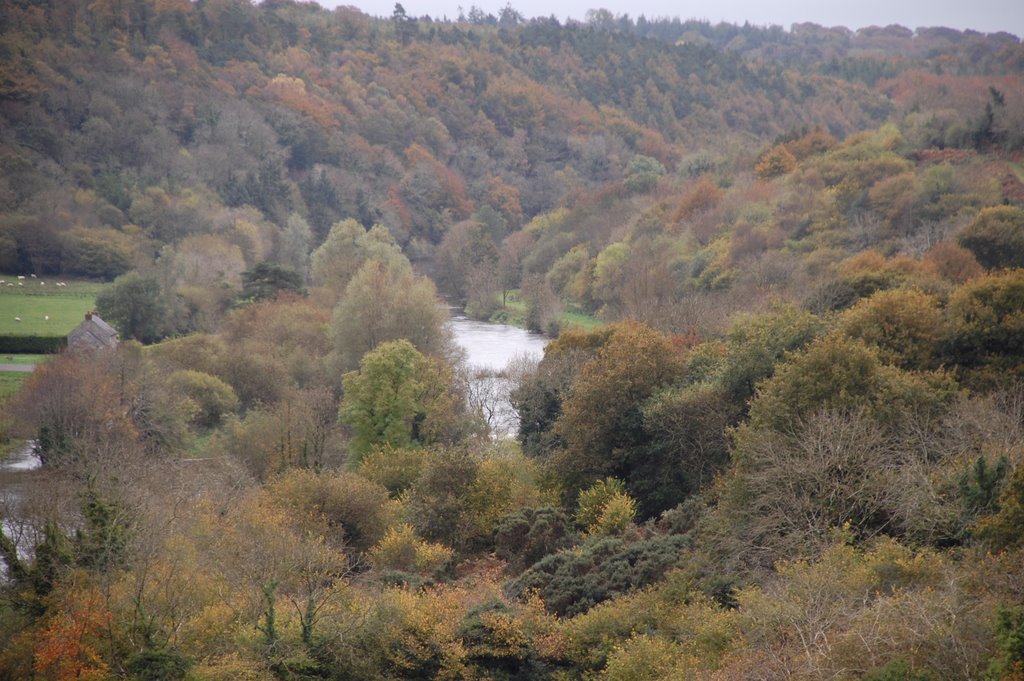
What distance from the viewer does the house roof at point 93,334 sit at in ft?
146

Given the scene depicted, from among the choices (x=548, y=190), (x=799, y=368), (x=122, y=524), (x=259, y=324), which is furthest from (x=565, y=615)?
(x=548, y=190)

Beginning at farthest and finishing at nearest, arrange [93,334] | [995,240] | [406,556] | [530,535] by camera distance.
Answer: [93,334]
[995,240]
[530,535]
[406,556]

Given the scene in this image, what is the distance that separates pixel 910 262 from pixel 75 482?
30.1m

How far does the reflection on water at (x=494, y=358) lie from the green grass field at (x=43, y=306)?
21317 mm

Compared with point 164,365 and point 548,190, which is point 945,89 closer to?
point 548,190

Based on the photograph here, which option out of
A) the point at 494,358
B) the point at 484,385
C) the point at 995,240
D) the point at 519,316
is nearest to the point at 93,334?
the point at 484,385

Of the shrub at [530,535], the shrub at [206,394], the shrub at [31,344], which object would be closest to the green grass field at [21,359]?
the shrub at [31,344]

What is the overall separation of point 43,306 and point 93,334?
12345mm

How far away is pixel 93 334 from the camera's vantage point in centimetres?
4591

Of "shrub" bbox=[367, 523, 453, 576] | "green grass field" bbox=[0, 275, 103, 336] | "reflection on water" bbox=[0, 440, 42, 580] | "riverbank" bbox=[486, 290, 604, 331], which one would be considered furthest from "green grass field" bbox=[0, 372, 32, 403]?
"riverbank" bbox=[486, 290, 604, 331]

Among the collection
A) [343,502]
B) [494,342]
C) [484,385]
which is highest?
[343,502]

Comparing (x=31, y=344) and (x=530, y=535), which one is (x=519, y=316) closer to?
(x=31, y=344)

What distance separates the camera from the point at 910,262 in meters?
36.4

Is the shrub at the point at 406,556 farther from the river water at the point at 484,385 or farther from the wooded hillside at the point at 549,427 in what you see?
the river water at the point at 484,385
